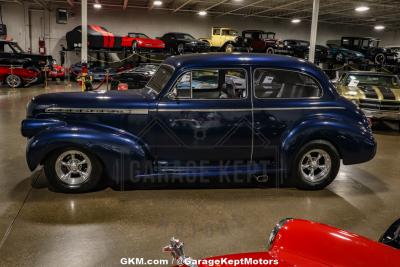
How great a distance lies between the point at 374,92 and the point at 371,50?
16.3m

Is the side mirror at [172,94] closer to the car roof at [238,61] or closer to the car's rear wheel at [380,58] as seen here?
the car roof at [238,61]

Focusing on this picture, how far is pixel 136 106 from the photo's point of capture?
15.6ft

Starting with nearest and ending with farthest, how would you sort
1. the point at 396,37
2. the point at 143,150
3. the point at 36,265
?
the point at 36,265 < the point at 143,150 < the point at 396,37

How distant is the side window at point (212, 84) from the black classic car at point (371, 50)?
21.9m

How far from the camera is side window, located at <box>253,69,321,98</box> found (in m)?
5.01

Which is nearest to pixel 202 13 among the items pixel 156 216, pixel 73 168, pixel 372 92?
pixel 372 92

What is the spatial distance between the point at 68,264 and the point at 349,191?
12.4ft

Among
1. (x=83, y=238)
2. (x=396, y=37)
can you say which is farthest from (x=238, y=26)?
(x=83, y=238)

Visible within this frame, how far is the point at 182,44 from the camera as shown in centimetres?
2278

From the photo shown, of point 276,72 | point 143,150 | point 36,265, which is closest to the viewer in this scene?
point 36,265

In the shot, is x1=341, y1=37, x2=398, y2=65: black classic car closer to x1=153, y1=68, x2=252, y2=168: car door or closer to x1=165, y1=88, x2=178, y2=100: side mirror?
x1=153, y1=68, x2=252, y2=168: car door

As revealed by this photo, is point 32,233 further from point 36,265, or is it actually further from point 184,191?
point 184,191

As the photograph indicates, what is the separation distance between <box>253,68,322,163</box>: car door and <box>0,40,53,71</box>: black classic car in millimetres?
15143

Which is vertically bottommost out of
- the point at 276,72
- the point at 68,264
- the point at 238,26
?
the point at 68,264
